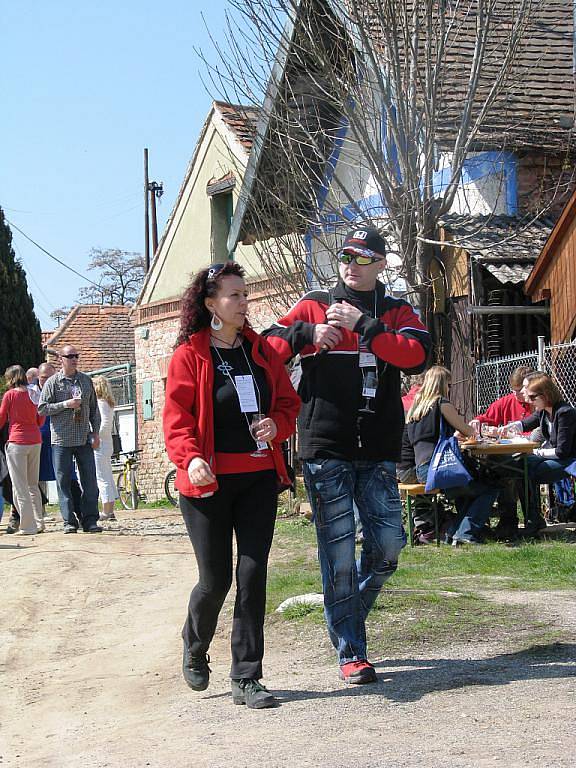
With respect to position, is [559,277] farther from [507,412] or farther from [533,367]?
[507,412]

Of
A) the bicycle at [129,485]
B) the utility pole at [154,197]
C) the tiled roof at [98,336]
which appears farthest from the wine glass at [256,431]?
the utility pole at [154,197]

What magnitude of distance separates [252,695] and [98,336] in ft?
142

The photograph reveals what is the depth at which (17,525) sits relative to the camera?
1548 cm

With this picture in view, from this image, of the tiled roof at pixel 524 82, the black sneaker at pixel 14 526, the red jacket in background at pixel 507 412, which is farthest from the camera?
the tiled roof at pixel 524 82

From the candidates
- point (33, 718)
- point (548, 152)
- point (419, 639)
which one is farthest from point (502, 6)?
point (33, 718)

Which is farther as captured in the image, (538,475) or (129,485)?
(129,485)

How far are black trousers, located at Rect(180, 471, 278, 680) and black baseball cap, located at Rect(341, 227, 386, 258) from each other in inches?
46.8

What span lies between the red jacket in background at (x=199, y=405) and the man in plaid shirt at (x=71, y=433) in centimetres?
826

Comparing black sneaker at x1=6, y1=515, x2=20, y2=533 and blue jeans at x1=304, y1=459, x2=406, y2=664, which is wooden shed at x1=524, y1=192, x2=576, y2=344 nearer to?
black sneaker at x1=6, y1=515, x2=20, y2=533

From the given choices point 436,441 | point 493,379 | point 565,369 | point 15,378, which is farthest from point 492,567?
point 15,378

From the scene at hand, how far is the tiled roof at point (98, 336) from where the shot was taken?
46625 millimetres

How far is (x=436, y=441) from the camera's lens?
11.4 meters

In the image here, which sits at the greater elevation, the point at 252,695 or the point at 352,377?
the point at 352,377

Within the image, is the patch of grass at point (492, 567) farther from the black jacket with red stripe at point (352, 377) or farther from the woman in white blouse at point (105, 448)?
the woman in white blouse at point (105, 448)
